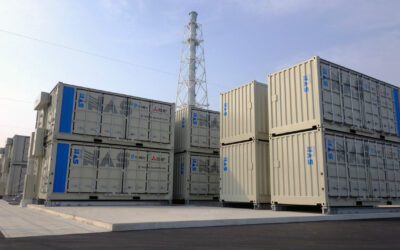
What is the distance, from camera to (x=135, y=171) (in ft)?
48.0

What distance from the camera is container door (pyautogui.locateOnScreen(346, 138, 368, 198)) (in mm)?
10375

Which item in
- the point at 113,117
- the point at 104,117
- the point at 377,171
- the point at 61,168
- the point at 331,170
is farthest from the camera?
the point at 113,117

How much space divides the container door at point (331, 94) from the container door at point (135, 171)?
335 inches

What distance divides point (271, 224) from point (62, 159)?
9487 millimetres

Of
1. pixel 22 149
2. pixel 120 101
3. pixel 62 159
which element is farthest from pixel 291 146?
pixel 22 149

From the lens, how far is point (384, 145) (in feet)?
38.6

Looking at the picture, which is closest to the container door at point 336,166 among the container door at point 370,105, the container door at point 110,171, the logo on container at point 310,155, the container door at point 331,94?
the logo on container at point 310,155

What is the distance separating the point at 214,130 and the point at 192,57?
2619 centimetres

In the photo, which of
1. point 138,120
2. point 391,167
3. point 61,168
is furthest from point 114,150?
point 391,167

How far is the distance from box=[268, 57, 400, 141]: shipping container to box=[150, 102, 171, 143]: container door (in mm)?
5856

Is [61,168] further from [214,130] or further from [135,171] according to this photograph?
[214,130]

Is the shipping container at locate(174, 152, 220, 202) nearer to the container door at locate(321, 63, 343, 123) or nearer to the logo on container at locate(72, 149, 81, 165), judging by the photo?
the logo on container at locate(72, 149, 81, 165)

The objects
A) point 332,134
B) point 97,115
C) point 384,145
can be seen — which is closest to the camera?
point 332,134

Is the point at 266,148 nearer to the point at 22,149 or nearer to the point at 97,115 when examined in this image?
the point at 97,115
